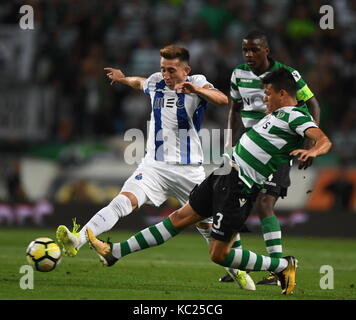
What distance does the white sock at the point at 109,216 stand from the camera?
26.1 ft

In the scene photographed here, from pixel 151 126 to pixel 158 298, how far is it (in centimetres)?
210

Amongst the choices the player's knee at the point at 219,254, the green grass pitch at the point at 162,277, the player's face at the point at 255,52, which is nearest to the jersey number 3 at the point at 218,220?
the player's knee at the point at 219,254

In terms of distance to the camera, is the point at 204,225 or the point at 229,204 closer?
the point at 229,204

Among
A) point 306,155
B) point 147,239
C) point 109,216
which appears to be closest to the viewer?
point 306,155

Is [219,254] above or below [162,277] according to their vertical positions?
above

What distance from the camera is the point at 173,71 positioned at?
839 centimetres

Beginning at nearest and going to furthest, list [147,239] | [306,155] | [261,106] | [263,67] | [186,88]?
[306,155]
[186,88]
[147,239]
[263,67]
[261,106]

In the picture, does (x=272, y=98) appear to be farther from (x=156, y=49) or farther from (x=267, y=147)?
(x=156, y=49)

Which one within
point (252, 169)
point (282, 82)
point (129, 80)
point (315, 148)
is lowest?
point (252, 169)

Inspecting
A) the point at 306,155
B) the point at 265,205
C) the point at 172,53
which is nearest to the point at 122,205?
the point at 265,205

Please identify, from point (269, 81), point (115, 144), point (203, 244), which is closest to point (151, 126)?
point (269, 81)

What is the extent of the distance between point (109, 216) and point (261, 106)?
1.87 m

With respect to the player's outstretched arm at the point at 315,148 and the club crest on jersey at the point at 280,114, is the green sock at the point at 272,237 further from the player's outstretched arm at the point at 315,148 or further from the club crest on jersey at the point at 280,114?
the player's outstretched arm at the point at 315,148

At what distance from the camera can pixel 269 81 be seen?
7.27 meters
